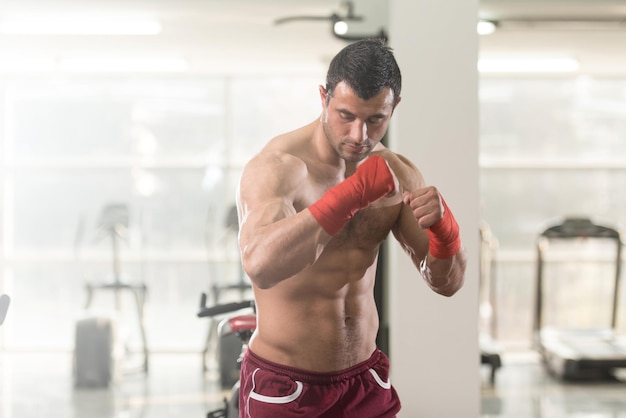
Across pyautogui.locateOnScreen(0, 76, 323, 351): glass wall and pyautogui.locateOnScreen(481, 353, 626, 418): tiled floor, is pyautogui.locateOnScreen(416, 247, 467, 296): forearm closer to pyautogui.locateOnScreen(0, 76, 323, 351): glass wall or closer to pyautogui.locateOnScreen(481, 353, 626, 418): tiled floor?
pyautogui.locateOnScreen(481, 353, 626, 418): tiled floor

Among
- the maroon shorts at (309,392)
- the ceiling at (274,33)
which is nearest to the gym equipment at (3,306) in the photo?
the maroon shorts at (309,392)

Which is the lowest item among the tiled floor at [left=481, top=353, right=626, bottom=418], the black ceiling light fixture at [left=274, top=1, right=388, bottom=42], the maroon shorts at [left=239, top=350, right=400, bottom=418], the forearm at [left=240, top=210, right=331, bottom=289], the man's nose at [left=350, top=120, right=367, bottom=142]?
the tiled floor at [left=481, top=353, right=626, bottom=418]

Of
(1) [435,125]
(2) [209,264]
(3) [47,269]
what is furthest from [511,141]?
(3) [47,269]

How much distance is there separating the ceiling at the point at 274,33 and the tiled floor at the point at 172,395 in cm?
263

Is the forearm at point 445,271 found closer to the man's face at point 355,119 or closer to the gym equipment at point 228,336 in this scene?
the man's face at point 355,119

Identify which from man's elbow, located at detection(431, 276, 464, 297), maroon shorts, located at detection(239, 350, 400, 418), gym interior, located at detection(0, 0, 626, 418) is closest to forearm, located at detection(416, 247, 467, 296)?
man's elbow, located at detection(431, 276, 464, 297)

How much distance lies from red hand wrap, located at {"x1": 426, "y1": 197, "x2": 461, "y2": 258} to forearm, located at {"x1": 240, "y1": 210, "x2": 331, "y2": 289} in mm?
296

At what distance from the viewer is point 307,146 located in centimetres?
204

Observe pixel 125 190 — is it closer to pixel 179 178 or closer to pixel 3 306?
pixel 179 178

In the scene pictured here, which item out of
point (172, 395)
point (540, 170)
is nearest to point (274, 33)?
point (172, 395)

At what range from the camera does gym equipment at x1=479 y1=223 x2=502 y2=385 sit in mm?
6109

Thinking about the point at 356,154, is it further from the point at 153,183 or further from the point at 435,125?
the point at 153,183

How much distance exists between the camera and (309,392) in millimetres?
1967

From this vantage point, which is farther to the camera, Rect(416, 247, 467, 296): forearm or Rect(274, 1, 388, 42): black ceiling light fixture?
Rect(274, 1, 388, 42): black ceiling light fixture
